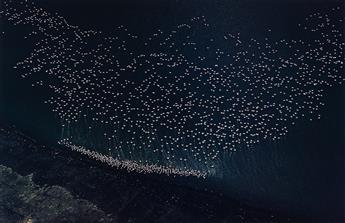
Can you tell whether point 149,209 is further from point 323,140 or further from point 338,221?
point 323,140

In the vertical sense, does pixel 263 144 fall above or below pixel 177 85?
below

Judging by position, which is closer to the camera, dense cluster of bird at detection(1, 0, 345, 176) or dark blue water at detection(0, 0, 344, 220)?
dark blue water at detection(0, 0, 344, 220)

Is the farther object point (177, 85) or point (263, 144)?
point (177, 85)

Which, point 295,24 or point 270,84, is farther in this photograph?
point 295,24

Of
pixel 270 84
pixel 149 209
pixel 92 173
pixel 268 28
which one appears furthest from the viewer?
pixel 268 28

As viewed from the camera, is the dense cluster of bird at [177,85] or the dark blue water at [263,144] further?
the dense cluster of bird at [177,85]

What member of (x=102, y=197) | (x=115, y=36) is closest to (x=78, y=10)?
(x=115, y=36)

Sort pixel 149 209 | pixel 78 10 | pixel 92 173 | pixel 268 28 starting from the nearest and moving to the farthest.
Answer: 1. pixel 149 209
2. pixel 92 173
3. pixel 268 28
4. pixel 78 10

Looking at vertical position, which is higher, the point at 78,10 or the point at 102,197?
the point at 78,10
